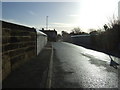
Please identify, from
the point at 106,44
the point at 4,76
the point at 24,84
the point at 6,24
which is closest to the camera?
the point at 24,84

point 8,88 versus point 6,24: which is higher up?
point 6,24

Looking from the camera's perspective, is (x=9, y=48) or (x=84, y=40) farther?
(x=84, y=40)

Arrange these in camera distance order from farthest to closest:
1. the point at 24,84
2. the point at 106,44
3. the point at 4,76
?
the point at 106,44 < the point at 4,76 < the point at 24,84

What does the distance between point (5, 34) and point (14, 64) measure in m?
1.88

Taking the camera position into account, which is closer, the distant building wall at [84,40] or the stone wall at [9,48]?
the stone wall at [9,48]

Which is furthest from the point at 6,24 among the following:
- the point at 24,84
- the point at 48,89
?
the point at 48,89

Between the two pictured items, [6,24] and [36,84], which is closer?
[36,84]

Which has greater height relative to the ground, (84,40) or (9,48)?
(9,48)

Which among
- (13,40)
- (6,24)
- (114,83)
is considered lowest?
(114,83)

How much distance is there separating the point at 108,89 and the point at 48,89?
6.82 feet

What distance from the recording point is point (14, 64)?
7.82 m

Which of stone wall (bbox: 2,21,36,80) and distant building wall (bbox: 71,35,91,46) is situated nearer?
stone wall (bbox: 2,21,36,80)

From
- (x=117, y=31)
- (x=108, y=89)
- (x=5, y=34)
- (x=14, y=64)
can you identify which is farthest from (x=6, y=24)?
(x=117, y=31)

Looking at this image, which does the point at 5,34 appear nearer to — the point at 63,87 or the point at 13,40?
the point at 13,40
